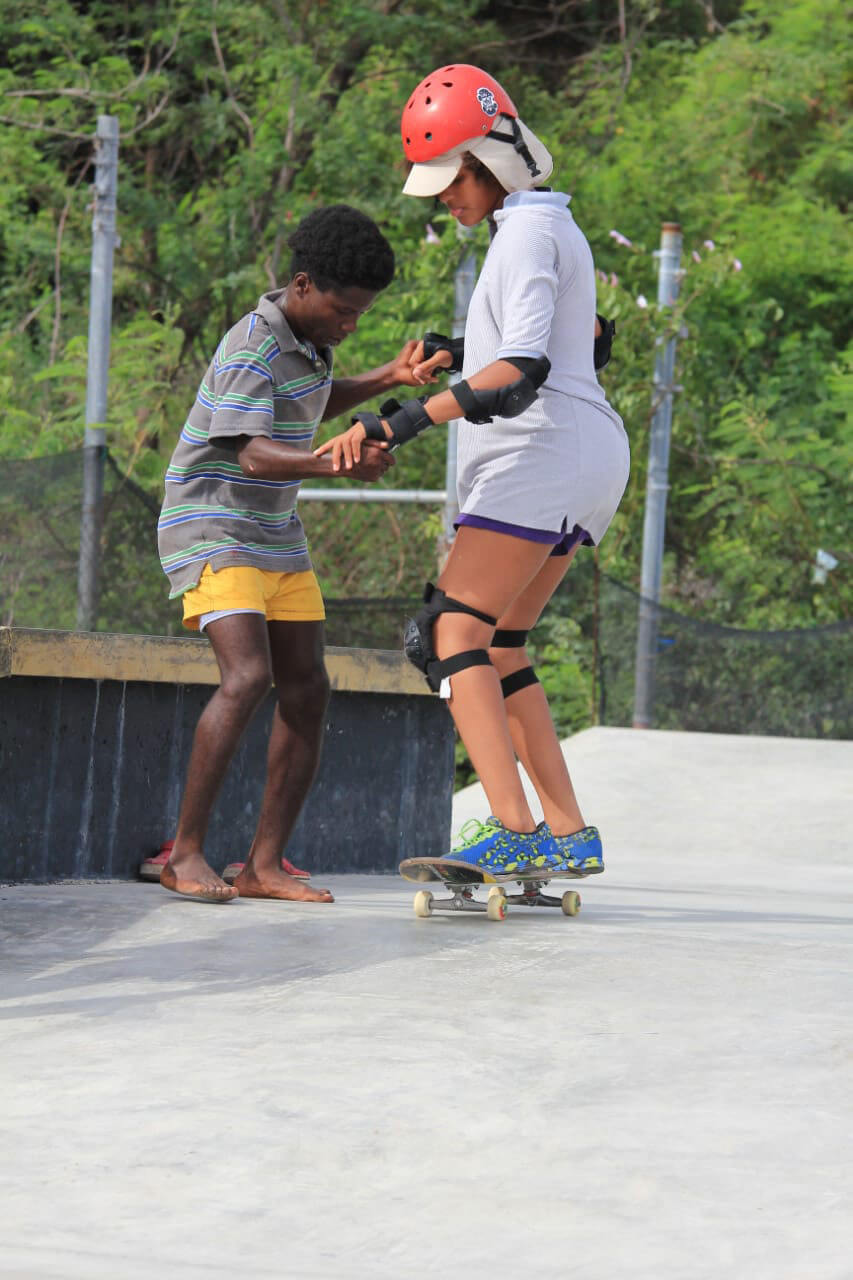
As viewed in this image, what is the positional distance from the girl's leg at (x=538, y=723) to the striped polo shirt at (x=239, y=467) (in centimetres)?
50

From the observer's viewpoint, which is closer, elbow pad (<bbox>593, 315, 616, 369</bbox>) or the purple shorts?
the purple shorts

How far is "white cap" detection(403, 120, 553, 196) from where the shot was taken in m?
3.85

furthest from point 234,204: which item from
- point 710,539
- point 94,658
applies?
point 94,658

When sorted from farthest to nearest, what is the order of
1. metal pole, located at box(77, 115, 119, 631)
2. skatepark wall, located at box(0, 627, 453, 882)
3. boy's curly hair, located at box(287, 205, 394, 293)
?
metal pole, located at box(77, 115, 119, 631)
skatepark wall, located at box(0, 627, 453, 882)
boy's curly hair, located at box(287, 205, 394, 293)

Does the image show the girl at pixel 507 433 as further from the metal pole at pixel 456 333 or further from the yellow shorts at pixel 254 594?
the metal pole at pixel 456 333

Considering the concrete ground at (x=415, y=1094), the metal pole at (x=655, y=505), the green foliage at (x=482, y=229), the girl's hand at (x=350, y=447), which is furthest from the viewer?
the green foliage at (x=482, y=229)

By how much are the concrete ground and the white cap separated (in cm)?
160

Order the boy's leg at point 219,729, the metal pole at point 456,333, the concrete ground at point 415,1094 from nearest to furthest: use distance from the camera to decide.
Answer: the concrete ground at point 415,1094
the boy's leg at point 219,729
the metal pole at point 456,333

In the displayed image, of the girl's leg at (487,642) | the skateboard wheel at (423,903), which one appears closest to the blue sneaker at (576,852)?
the girl's leg at (487,642)

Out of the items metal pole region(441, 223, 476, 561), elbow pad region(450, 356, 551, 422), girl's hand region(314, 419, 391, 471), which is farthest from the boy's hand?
metal pole region(441, 223, 476, 561)

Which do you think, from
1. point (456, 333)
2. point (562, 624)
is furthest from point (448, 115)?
point (562, 624)

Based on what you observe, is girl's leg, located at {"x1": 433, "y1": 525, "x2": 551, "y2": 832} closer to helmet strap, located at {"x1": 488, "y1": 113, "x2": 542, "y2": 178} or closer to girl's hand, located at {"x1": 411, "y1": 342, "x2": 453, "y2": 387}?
girl's hand, located at {"x1": 411, "y1": 342, "x2": 453, "y2": 387}

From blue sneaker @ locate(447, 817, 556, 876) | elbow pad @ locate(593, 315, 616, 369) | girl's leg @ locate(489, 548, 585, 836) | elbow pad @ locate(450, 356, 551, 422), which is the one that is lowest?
blue sneaker @ locate(447, 817, 556, 876)

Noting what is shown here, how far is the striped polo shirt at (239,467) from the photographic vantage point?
396 cm
